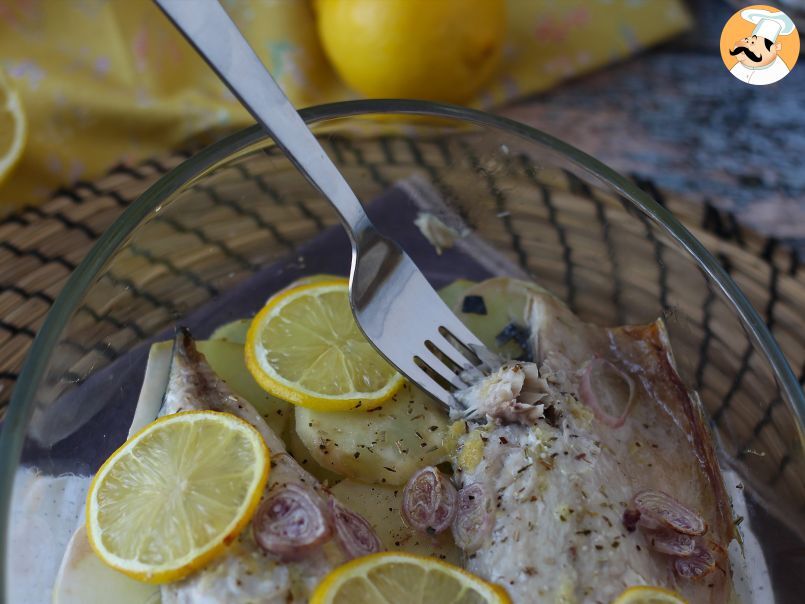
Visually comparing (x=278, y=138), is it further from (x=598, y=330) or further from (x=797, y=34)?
(x=797, y=34)

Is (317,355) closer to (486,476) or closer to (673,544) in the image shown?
(486,476)

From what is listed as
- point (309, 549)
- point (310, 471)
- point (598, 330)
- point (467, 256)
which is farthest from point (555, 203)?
point (309, 549)

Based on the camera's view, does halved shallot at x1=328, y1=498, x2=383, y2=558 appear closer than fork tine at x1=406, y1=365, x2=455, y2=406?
Yes

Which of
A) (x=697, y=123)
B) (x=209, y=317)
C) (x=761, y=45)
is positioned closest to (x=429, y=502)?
(x=209, y=317)

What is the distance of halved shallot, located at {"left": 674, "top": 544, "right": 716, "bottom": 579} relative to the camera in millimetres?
1354

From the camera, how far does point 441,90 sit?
2350 millimetres

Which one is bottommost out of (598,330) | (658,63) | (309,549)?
(309,549)

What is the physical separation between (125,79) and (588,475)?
5.62 feet

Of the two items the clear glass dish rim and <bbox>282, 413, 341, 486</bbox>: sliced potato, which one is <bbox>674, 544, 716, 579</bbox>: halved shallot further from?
<bbox>282, 413, 341, 486</bbox>: sliced potato

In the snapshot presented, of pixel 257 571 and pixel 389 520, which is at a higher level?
pixel 389 520

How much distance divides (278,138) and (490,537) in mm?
703

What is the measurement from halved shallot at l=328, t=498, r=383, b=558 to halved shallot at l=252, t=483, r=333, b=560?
0.02 meters

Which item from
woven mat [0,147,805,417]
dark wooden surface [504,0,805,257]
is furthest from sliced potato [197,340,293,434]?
dark wooden surface [504,0,805,257]

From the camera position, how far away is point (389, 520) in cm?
139
